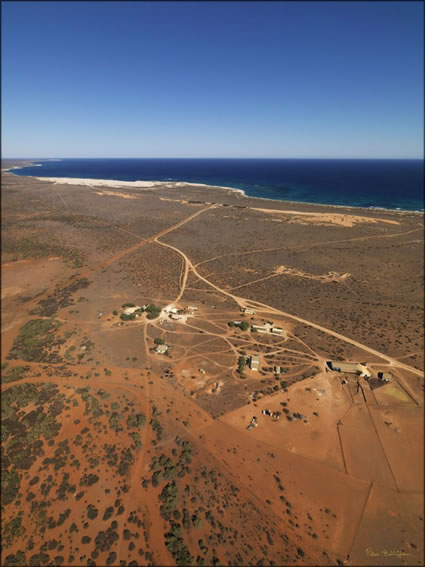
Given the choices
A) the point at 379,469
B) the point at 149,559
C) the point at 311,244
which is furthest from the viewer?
the point at 311,244

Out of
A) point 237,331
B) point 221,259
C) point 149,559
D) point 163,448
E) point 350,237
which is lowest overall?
point 149,559

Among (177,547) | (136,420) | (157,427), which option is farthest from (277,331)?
(177,547)

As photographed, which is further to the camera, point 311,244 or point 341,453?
point 311,244

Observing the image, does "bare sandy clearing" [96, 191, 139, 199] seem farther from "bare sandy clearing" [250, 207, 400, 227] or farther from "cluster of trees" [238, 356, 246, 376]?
"cluster of trees" [238, 356, 246, 376]

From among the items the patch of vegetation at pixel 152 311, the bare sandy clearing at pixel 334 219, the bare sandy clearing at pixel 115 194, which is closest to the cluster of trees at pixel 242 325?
the patch of vegetation at pixel 152 311

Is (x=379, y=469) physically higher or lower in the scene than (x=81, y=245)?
lower

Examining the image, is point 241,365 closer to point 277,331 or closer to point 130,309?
point 277,331

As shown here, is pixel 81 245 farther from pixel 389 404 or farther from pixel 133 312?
pixel 389 404

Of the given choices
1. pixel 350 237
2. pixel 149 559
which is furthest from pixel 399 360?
pixel 350 237

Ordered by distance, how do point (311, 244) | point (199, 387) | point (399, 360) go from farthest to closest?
point (311, 244), point (399, 360), point (199, 387)
